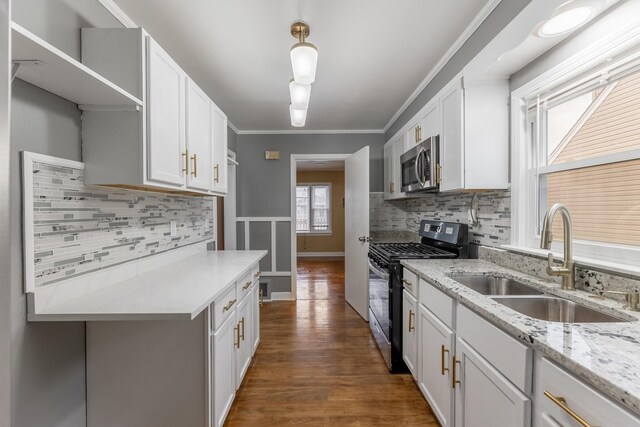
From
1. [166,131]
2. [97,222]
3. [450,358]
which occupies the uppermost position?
[166,131]

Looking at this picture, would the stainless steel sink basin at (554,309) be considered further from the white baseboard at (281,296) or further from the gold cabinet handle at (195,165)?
the white baseboard at (281,296)

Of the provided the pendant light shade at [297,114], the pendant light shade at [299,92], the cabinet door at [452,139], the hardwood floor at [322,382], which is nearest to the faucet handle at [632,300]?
the cabinet door at [452,139]

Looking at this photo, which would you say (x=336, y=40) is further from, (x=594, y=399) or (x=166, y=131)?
(x=594, y=399)

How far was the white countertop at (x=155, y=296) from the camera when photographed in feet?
3.87

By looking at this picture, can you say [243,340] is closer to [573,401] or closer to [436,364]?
[436,364]

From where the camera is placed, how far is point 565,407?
0.81 meters

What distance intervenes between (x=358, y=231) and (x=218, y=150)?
1.77 metres

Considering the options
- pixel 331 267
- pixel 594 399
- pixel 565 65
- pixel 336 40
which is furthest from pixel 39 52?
pixel 331 267

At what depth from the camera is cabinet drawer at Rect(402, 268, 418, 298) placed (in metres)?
1.99

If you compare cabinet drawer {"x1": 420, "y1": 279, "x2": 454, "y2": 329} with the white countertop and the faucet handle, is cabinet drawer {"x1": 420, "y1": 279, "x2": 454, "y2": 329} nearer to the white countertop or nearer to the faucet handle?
the faucet handle

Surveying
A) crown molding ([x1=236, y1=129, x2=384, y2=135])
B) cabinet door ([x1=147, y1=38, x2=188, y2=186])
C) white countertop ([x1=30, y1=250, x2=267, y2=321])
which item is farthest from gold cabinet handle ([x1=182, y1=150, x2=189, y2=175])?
crown molding ([x1=236, y1=129, x2=384, y2=135])

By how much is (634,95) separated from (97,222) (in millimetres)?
2493

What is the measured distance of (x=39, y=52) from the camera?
3.08 feet

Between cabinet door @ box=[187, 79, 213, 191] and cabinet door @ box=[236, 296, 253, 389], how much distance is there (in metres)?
0.89
